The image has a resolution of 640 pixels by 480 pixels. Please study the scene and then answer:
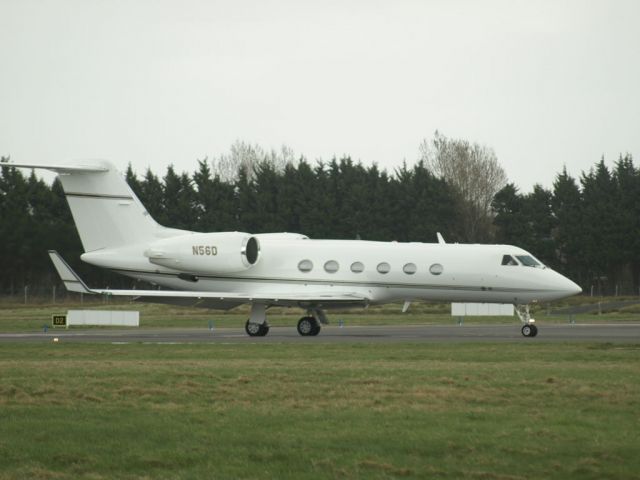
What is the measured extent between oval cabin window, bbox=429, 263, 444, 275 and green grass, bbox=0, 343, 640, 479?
37.2 ft

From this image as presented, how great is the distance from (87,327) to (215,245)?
407 inches

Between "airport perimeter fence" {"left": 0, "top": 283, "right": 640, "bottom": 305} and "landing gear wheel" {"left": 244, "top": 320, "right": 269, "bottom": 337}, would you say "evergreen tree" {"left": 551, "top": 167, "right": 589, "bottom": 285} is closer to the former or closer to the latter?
"airport perimeter fence" {"left": 0, "top": 283, "right": 640, "bottom": 305}

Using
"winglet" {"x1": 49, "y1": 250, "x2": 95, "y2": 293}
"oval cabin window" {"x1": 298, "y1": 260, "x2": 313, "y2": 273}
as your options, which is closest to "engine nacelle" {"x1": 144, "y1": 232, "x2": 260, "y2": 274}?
"oval cabin window" {"x1": 298, "y1": 260, "x2": 313, "y2": 273}

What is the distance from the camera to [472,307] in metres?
50.4

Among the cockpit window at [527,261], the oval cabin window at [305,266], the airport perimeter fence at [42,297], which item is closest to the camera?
the cockpit window at [527,261]

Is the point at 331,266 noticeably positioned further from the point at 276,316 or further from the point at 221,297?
the point at 276,316

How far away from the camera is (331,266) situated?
34781mm

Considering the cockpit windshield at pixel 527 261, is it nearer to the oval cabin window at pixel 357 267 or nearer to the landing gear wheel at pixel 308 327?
the oval cabin window at pixel 357 267

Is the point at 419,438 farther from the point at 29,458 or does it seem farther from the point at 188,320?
the point at 188,320

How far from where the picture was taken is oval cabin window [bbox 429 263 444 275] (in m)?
Answer: 33.5

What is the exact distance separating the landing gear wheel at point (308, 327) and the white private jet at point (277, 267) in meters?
0.03

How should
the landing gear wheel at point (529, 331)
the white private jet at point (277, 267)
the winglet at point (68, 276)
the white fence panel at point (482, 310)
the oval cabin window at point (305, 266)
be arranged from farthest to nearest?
1. the white fence panel at point (482, 310)
2. the oval cabin window at point (305, 266)
3. the white private jet at point (277, 267)
4. the winglet at point (68, 276)
5. the landing gear wheel at point (529, 331)

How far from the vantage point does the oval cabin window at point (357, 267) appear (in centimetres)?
3431

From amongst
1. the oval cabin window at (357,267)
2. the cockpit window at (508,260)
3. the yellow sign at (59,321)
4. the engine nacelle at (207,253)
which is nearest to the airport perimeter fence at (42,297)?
the yellow sign at (59,321)
